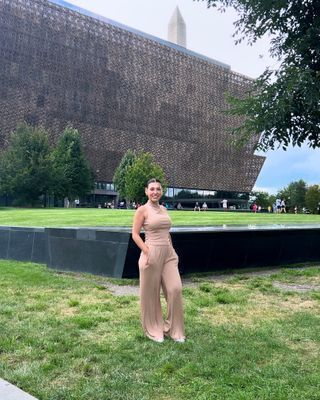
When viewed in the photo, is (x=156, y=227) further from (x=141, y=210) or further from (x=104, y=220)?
(x=104, y=220)

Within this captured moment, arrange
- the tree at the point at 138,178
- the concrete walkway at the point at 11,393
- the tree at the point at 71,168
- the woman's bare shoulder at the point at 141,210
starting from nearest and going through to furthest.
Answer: the concrete walkway at the point at 11,393
the woman's bare shoulder at the point at 141,210
the tree at the point at 71,168
the tree at the point at 138,178

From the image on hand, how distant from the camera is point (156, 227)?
575 centimetres

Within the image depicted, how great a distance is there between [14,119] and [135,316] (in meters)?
64.2

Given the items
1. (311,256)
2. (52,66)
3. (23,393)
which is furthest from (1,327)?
(52,66)

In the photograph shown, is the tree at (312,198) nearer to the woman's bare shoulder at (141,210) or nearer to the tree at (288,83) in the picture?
the tree at (288,83)

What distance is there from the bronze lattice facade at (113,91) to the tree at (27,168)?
11.2 metres

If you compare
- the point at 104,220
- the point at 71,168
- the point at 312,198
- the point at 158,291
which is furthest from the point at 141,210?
the point at 312,198

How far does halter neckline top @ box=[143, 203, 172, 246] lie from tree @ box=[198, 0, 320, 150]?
152 inches

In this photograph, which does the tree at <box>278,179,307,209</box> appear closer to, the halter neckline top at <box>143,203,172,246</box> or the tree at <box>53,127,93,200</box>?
the tree at <box>53,127,93,200</box>

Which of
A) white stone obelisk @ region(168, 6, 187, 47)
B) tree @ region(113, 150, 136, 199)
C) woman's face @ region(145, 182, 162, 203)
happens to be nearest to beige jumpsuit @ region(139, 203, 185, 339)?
woman's face @ region(145, 182, 162, 203)

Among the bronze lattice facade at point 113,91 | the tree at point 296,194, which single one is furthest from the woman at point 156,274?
the tree at point 296,194

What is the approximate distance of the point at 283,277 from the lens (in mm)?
11703

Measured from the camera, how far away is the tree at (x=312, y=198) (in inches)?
4344

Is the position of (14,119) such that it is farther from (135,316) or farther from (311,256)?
(135,316)
